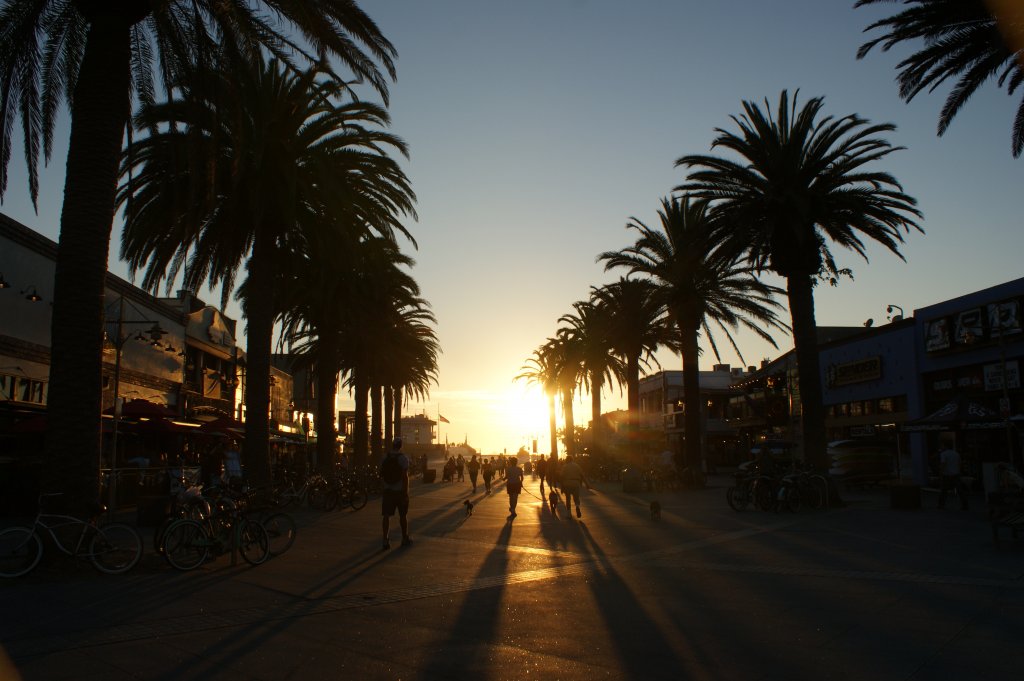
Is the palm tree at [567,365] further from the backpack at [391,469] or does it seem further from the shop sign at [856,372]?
the backpack at [391,469]

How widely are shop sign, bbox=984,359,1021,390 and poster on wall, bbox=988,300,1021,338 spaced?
1.20 meters

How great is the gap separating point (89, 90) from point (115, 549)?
6551 millimetres

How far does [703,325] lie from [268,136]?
20471 millimetres

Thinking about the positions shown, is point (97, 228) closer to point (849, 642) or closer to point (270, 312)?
point (270, 312)

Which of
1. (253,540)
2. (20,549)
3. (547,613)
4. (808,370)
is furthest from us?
(808,370)

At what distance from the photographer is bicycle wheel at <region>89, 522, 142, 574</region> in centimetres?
1023

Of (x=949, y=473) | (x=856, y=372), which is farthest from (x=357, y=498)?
(x=856, y=372)

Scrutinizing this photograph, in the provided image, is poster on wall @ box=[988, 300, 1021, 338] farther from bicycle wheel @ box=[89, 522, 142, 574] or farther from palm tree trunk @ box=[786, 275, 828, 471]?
bicycle wheel @ box=[89, 522, 142, 574]

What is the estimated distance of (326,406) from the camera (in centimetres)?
2886

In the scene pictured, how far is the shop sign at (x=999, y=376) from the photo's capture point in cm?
2788

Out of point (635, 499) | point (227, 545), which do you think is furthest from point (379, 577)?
point (635, 499)

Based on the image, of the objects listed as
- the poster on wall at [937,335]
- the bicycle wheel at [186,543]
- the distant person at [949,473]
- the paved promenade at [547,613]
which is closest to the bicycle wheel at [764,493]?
the distant person at [949,473]

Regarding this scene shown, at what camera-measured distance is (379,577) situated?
1033cm

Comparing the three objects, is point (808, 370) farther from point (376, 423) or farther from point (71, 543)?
point (376, 423)
